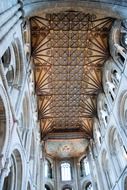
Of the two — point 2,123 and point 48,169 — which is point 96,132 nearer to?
point 48,169

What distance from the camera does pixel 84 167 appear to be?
22875 mm

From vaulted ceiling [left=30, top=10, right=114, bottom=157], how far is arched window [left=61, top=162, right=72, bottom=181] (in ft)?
16.2

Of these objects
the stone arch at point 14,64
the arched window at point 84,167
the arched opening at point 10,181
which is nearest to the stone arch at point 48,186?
the arched window at point 84,167

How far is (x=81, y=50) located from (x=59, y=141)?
450 inches

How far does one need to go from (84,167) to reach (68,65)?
45.2ft

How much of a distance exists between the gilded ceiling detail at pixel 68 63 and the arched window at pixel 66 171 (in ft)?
21.2

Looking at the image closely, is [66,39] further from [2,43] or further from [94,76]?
[2,43]

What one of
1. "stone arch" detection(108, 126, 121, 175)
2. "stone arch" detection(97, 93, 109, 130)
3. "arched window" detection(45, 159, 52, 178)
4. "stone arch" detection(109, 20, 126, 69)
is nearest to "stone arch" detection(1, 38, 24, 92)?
"stone arch" detection(109, 20, 126, 69)

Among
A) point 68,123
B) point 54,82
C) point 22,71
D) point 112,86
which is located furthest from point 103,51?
point 68,123

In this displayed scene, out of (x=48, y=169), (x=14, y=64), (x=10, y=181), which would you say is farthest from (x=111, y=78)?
(x=48, y=169)

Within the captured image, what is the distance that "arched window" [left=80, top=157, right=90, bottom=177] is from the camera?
878 inches

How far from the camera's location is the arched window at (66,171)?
22380 millimetres

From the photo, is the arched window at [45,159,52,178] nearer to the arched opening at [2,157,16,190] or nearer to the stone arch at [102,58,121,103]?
the stone arch at [102,58,121,103]

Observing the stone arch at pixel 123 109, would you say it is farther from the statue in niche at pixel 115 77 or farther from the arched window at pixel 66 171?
the arched window at pixel 66 171
